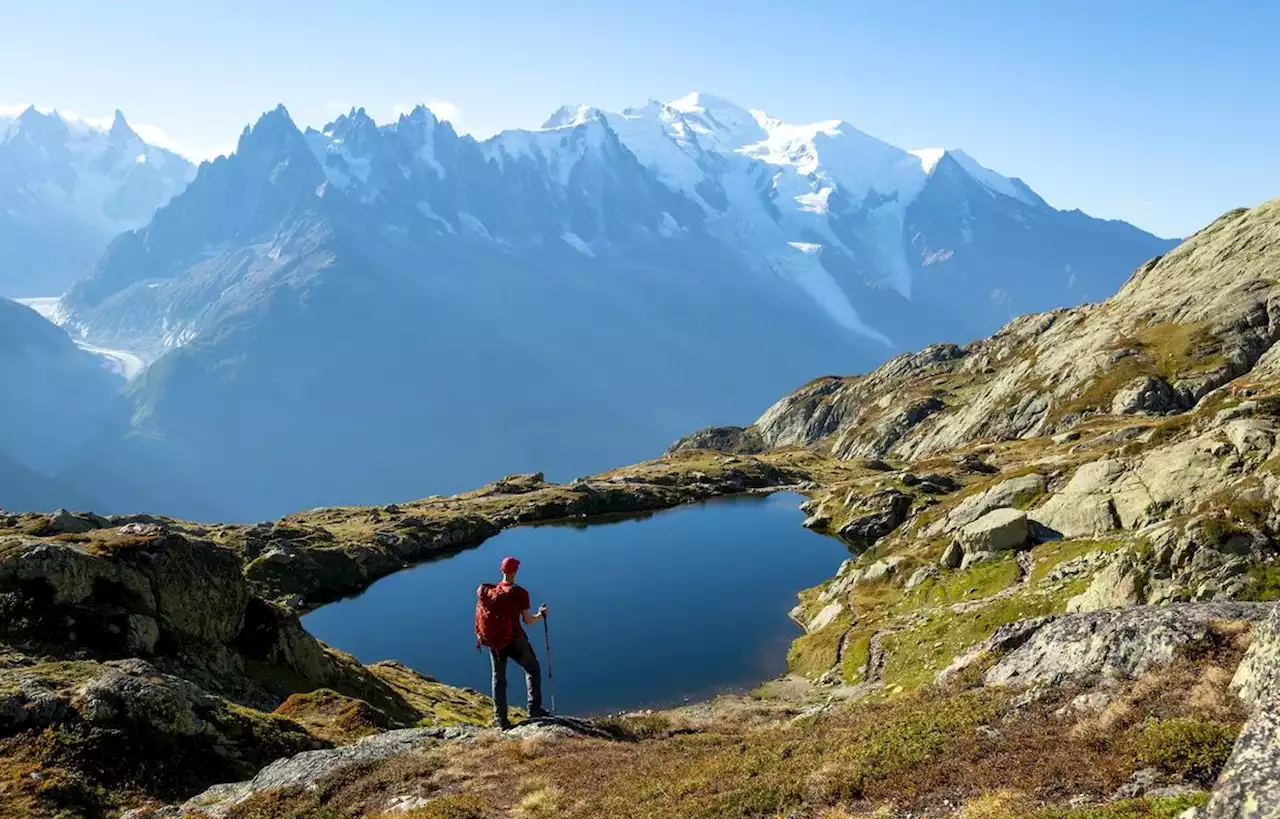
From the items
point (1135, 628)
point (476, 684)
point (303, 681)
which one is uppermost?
point (1135, 628)

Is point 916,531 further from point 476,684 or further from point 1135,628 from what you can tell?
point 1135,628

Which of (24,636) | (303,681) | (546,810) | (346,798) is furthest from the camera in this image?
(303,681)

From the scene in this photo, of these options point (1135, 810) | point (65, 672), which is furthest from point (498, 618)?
point (1135, 810)

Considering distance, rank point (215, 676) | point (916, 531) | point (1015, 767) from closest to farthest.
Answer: point (1015, 767), point (215, 676), point (916, 531)

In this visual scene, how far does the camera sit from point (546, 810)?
18.2 m

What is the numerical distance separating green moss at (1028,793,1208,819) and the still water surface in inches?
2059

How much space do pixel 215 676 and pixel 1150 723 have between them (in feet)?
126

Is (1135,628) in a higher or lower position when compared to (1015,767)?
higher

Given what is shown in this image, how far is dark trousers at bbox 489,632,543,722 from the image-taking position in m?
26.0

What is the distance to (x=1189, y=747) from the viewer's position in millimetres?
13461

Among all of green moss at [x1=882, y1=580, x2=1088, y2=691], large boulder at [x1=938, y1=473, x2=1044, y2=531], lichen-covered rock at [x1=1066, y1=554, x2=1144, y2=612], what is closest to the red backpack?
green moss at [x1=882, y1=580, x2=1088, y2=691]

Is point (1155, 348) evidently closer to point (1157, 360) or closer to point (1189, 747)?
point (1157, 360)

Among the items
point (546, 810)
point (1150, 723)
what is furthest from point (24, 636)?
point (1150, 723)

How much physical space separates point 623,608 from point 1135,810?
79755 mm
